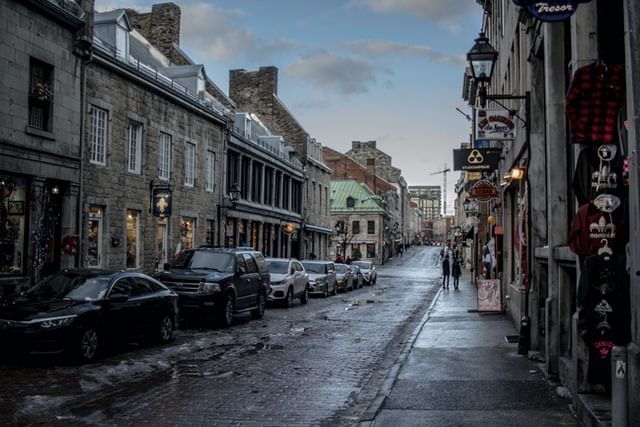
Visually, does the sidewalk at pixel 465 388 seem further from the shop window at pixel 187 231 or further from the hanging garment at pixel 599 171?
the shop window at pixel 187 231

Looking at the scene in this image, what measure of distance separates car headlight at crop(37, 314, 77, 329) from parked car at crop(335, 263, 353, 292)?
23.0m

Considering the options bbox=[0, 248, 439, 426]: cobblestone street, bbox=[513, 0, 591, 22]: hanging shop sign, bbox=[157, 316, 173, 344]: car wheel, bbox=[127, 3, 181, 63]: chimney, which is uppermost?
bbox=[127, 3, 181, 63]: chimney

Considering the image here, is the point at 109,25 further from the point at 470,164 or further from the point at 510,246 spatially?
the point at 510,246

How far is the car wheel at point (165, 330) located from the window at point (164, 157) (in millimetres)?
11854

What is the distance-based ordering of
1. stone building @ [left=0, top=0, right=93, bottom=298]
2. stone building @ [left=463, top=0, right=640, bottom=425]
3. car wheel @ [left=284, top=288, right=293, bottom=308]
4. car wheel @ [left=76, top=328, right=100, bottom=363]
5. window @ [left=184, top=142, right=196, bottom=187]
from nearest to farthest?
1. stone building @ [left=463, top=0, right=640, bottom=425]
2. car wheel @ [left=76, top=328, right=100, bottom=363]
3. stone building @ [left=0, top=0, right=93, bottom=298]
4. car wheel @ [left=284, top=288, right=293, bottom=308]
5. window @ [left=184, top=142, right=196, bottom=187]

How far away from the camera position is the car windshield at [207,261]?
18.0 metres

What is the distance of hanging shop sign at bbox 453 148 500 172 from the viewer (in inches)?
783

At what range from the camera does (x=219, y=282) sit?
16750 mm

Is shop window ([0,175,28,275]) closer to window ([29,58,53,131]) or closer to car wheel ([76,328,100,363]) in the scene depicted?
window ([29,58,53,131])

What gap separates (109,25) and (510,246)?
13934mm

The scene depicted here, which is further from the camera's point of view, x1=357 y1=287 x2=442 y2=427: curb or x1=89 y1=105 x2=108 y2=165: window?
x1=89 y1=105 x2=108 y2=165: window

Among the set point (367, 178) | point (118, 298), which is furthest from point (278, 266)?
point (367, 178)

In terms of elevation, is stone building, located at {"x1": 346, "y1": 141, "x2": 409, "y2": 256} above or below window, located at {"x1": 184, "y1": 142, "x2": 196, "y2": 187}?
above

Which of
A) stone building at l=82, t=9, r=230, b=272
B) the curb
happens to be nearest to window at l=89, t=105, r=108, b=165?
stone building at l=82, t=9, r=230, b=272
